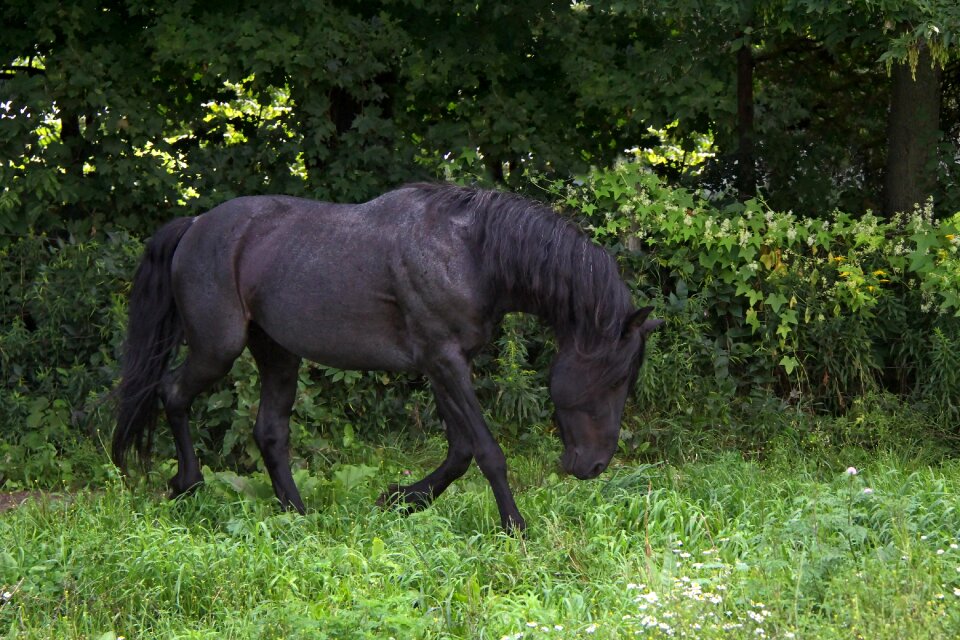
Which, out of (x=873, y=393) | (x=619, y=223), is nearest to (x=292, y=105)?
(x=619, y=223)

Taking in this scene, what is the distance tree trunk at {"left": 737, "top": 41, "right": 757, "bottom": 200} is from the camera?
1038 centimetres

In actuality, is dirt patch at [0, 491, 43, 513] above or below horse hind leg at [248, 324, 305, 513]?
below

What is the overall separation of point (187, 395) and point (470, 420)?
5.94 feet

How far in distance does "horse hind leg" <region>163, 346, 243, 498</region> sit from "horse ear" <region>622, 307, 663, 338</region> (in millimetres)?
2182

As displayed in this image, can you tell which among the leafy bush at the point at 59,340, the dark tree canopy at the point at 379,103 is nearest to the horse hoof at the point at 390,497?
the leafy bush at the point at 59,340

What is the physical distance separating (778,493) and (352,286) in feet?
8.00

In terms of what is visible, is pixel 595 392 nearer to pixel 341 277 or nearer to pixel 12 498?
pixel 341 277

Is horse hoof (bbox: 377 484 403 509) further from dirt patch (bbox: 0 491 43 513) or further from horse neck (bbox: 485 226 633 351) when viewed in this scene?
dirt patch (bbox: 0 491 43 513)

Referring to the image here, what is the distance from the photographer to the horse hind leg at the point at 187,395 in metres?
6.80

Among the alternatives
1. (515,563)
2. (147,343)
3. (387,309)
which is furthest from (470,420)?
(147,343)

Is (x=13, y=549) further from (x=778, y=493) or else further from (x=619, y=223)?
(x=619, y=223)

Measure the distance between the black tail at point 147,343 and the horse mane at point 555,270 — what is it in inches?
78.7

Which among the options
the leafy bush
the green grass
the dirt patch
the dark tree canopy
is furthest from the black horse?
the dark tree canopy

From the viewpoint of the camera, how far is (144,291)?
7.13 meters
